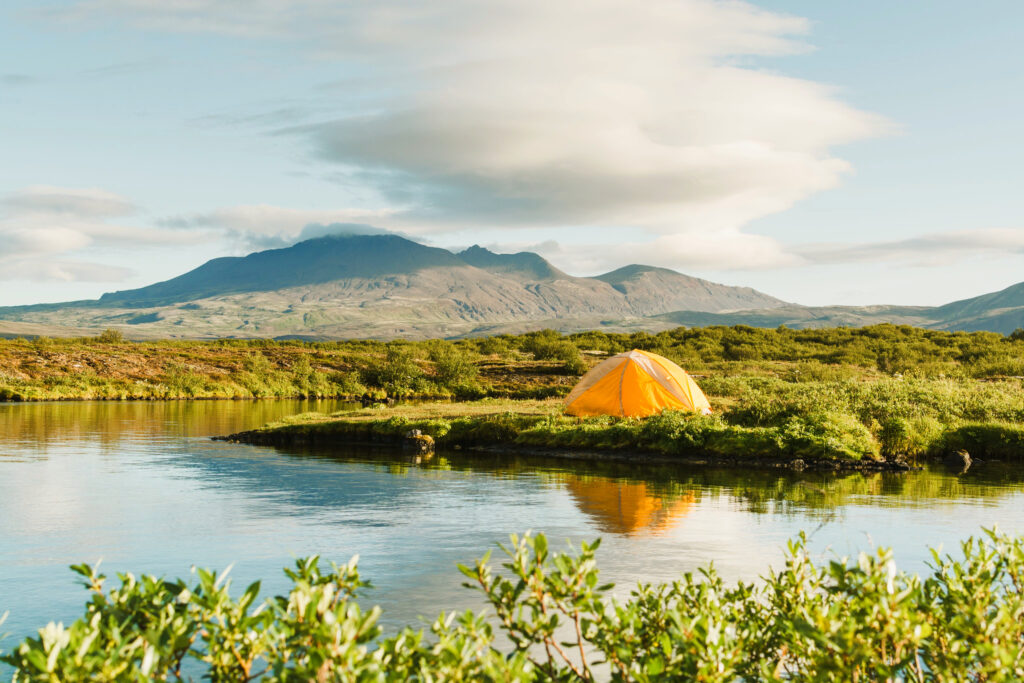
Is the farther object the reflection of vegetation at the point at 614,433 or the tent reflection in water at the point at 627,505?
the reflection of vegetation at the point at 614,433

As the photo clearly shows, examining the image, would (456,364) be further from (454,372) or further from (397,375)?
(397,375)

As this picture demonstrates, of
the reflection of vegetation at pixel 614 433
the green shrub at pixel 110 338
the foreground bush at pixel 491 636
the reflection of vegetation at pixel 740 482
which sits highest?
the green shrub at pixel 110 338

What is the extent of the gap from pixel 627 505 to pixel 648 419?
950 cm

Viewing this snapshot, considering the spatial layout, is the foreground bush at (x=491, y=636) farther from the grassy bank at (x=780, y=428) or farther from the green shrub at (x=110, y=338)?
the green shrub at (x=110, y=338)

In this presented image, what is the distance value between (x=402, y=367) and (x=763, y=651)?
57.3 meters

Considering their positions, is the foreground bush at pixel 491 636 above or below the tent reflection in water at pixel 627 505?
above

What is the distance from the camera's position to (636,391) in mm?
29234

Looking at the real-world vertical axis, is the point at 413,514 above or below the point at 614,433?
below

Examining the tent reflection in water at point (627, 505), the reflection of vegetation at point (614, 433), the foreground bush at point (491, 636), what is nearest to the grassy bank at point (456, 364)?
the reflection of vegetation at point (614, 433)

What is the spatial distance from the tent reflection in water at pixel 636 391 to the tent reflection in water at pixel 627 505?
8543 mm

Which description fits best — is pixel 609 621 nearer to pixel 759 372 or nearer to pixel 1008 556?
pixel 1008 556

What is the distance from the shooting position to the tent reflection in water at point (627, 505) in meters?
14.7

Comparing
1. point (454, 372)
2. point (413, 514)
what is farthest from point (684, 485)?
point (454, 372)

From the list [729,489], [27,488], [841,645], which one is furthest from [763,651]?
[27,488]
